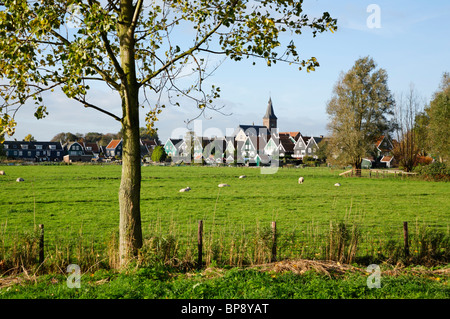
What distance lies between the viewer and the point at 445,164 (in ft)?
159

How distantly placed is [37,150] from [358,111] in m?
126

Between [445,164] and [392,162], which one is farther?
[392,162]

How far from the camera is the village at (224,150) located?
101 m

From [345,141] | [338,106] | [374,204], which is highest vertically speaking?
[338,106]

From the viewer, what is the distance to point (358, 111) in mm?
59656

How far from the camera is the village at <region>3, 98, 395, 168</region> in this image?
101438 mm

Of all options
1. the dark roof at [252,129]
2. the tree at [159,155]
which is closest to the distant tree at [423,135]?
the tree at [159,155]

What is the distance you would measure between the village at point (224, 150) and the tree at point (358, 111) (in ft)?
40.8

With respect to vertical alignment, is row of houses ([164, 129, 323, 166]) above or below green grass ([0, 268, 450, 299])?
above

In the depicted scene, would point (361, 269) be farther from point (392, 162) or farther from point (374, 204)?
point (392, 162)

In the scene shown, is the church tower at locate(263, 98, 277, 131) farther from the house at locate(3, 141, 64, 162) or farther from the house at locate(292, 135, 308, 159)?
the house at locate(3, 141, 64, 162)

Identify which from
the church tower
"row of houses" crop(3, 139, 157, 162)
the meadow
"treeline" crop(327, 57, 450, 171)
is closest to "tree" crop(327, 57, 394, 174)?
"treeline" crop(327, 57, 450, 171)
